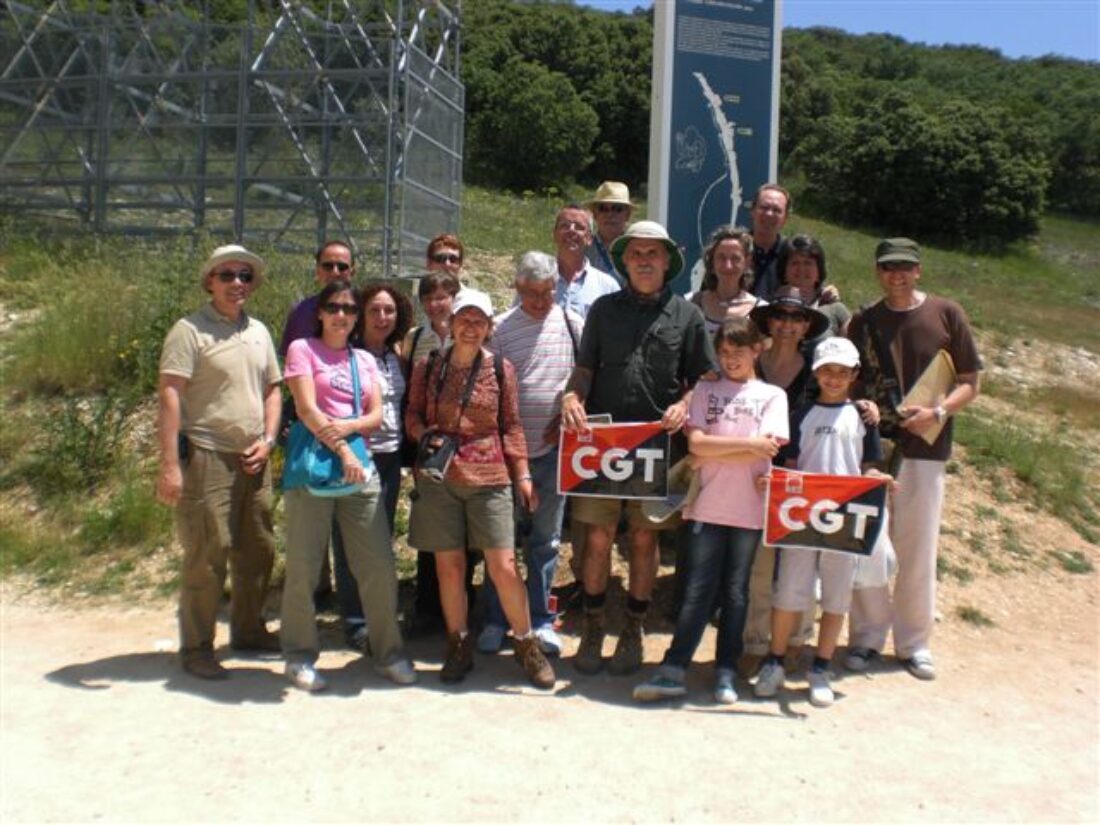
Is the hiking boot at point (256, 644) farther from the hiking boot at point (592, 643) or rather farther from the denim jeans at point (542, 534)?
the hiking boot at point (592, 643)

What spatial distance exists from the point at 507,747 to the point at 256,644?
185 centimetres

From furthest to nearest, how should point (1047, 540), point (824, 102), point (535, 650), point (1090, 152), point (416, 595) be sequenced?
point (824, 102) → point (1090, 152) → point (1047, 540) → point (416, 595) → point (535, 650)

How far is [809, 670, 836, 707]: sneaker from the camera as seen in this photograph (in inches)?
186

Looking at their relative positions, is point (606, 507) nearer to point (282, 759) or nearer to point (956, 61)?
point (282, 759)

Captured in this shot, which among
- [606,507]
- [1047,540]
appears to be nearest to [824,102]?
[1047,540]

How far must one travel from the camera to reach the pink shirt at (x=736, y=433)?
4.65m

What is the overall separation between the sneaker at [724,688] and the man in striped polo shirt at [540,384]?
887mm

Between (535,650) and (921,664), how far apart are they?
6.88ft

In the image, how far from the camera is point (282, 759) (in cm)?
395

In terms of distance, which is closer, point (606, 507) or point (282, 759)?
point (282, 759)

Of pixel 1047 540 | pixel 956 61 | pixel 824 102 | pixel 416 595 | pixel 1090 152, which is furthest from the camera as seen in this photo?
pixel 956 61

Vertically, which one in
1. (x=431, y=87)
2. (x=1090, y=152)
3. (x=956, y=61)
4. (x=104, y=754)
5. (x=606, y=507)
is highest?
(x=956, y=61)

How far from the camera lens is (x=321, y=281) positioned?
552 cm

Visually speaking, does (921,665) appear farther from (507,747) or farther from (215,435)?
(215,435)
